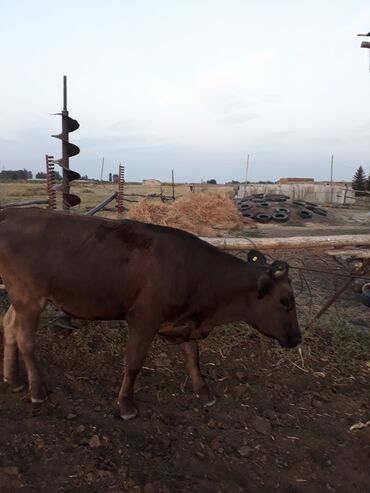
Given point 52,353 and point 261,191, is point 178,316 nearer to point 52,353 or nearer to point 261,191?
point 52,353

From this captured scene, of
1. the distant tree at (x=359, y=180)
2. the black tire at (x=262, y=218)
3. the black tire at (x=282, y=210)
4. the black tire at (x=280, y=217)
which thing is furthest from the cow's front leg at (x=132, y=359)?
the distant tree at (x=359, y=180)

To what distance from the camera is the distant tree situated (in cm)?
4466

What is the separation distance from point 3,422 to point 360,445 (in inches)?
106

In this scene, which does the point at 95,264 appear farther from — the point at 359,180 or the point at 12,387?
the point at 359,180

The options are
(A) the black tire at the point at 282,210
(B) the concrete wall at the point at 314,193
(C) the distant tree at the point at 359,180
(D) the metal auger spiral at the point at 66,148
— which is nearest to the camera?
(D) the metal auger spiral at the point at 66,148

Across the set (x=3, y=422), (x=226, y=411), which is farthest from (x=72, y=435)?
(x=226, y=411)

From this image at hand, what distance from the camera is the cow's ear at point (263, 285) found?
381cm

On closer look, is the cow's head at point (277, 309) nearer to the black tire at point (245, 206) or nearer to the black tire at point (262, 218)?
the black tire at point (262, 218)

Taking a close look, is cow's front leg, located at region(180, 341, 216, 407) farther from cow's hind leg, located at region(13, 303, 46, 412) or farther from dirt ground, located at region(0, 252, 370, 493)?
cow's hind leg, located at region(13, 303, 46, 412)

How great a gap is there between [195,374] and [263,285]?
3.41ft

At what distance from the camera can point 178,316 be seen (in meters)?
3.80

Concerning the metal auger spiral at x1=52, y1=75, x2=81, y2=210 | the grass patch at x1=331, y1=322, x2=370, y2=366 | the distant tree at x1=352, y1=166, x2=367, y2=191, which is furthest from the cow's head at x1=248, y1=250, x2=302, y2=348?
the distant tree at x1=352, y1=166, x2=367, y2=191

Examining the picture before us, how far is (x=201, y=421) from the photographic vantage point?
372 centimetres

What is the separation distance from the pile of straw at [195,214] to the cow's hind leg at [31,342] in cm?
984
